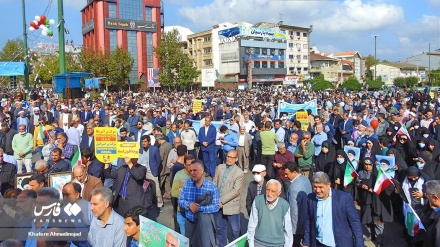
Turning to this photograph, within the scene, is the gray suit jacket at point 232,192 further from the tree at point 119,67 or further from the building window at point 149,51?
the building window at point 149,51

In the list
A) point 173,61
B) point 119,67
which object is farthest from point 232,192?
point 173,61

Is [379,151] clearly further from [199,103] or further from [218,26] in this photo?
[218,26]

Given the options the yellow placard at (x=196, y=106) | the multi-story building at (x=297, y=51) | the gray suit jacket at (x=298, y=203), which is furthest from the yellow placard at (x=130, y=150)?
the multi-story building at (x=297, y=51)

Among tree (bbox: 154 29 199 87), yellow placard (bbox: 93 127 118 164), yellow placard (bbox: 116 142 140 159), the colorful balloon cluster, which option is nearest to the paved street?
yellow placard (bbox: 93 127 118 164)

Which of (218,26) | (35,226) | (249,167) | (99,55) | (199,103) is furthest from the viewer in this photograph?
(218,26)

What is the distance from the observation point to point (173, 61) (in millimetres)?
53469

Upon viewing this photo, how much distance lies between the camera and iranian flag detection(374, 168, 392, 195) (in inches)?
226

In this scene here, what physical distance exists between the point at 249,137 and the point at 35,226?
7269mm

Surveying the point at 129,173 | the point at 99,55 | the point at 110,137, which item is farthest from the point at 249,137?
the point at 99,55

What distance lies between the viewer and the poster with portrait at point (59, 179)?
228 inches

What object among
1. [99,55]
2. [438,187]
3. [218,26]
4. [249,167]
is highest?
[218,26]

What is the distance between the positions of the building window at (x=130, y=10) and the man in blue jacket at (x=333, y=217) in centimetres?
6448

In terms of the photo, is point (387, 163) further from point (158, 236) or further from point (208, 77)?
point (208, 77)

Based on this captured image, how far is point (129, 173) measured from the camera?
5832 mm
